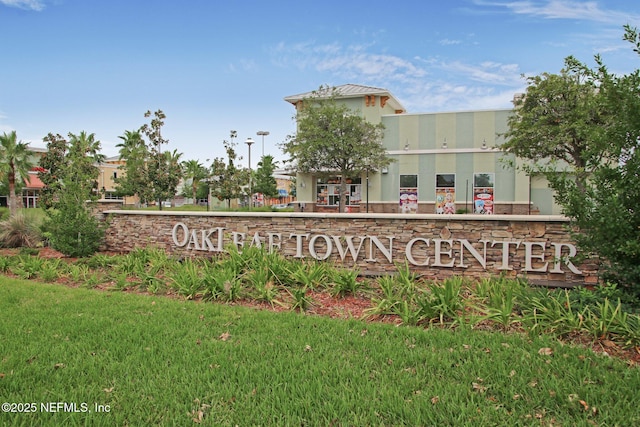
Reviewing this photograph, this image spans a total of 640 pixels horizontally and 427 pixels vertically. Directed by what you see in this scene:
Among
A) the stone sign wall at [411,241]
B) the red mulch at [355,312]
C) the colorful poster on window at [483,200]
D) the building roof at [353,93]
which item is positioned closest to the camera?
the red mulch at [355,312]

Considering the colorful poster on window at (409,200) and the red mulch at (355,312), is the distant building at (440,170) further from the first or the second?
the red mulch at (355,312)

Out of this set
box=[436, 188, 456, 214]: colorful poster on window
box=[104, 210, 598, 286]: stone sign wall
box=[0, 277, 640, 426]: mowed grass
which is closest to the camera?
box=[0, 277, 640, 426]: mowed grass

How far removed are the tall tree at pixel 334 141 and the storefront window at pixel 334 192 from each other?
295 cm

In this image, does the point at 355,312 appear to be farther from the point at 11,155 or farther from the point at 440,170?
the point at 11,155

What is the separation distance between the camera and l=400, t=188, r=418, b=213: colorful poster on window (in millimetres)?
33344

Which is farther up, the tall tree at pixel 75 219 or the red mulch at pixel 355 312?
the tall tree at pixel 75 219

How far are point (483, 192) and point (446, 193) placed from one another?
8.56ft

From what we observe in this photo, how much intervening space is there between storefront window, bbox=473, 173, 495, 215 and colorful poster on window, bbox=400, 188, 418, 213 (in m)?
4.26

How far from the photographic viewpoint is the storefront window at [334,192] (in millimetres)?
34625

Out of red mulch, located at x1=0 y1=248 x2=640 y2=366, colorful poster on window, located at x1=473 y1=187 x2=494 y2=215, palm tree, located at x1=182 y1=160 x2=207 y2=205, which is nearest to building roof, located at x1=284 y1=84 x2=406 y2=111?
colorful poster on window, located at x1=473 y1=187 x2=494 y2=215

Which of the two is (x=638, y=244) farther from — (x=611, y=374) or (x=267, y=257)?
(x=267, y=257)

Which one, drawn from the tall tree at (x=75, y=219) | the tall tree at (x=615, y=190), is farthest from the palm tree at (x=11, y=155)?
the tall tree at (x=615, y=190)

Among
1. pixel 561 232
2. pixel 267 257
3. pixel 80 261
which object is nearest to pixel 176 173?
pixel 80 261

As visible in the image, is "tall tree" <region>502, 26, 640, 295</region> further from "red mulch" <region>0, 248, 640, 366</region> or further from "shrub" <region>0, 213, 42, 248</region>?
"shrub" <region>0, 213, 42, 248</region>
